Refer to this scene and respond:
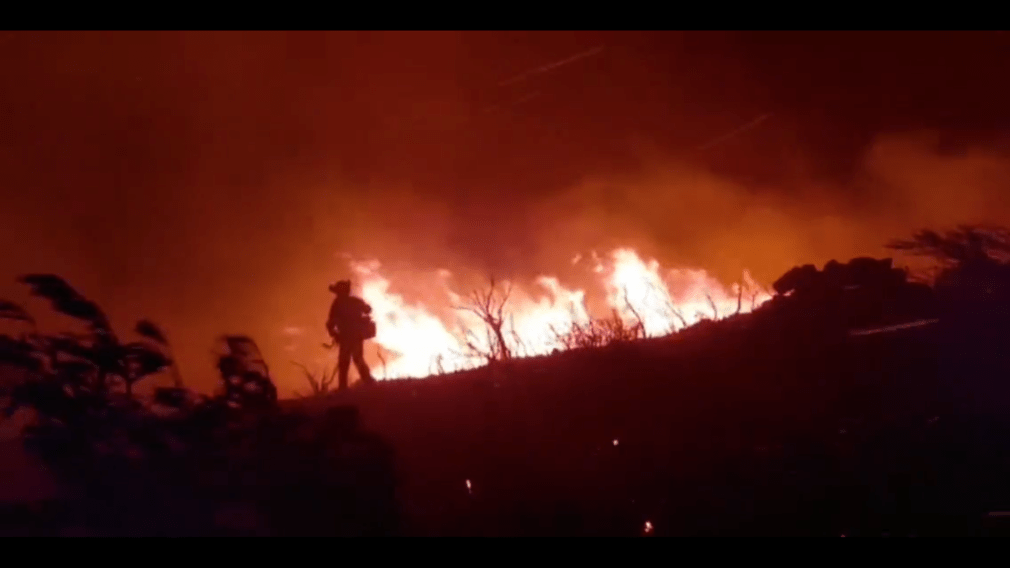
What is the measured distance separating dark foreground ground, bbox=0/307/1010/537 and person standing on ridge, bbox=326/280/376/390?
2.62 feet

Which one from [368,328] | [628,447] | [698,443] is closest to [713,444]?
[698,443]

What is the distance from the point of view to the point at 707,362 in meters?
9.59

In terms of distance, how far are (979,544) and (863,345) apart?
2.43m

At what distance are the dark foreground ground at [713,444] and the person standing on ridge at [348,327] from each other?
0.80 m

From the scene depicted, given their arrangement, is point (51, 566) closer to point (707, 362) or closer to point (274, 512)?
point (274, 512)

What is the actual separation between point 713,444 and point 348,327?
4094 mm

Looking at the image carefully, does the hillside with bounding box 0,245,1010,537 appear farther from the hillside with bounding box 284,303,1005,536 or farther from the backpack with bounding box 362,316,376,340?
the backpack with bounding box 362,316,376,340

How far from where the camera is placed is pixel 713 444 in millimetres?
9023

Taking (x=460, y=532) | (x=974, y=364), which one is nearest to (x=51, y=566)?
(x=460, y=532)

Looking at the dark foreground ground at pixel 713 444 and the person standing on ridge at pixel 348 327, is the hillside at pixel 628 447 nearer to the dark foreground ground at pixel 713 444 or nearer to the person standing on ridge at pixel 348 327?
the dark foreground ground at pixel 713 444

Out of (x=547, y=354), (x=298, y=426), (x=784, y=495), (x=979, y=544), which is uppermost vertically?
(x=547, y=354)

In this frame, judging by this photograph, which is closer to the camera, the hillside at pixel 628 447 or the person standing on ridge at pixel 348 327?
the hillside at pixel 628 447

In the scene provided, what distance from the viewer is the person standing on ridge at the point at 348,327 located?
1042 cm

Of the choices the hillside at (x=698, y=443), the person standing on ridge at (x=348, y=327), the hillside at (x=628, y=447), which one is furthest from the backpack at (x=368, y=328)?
the hillside at (x=628, y=447)
